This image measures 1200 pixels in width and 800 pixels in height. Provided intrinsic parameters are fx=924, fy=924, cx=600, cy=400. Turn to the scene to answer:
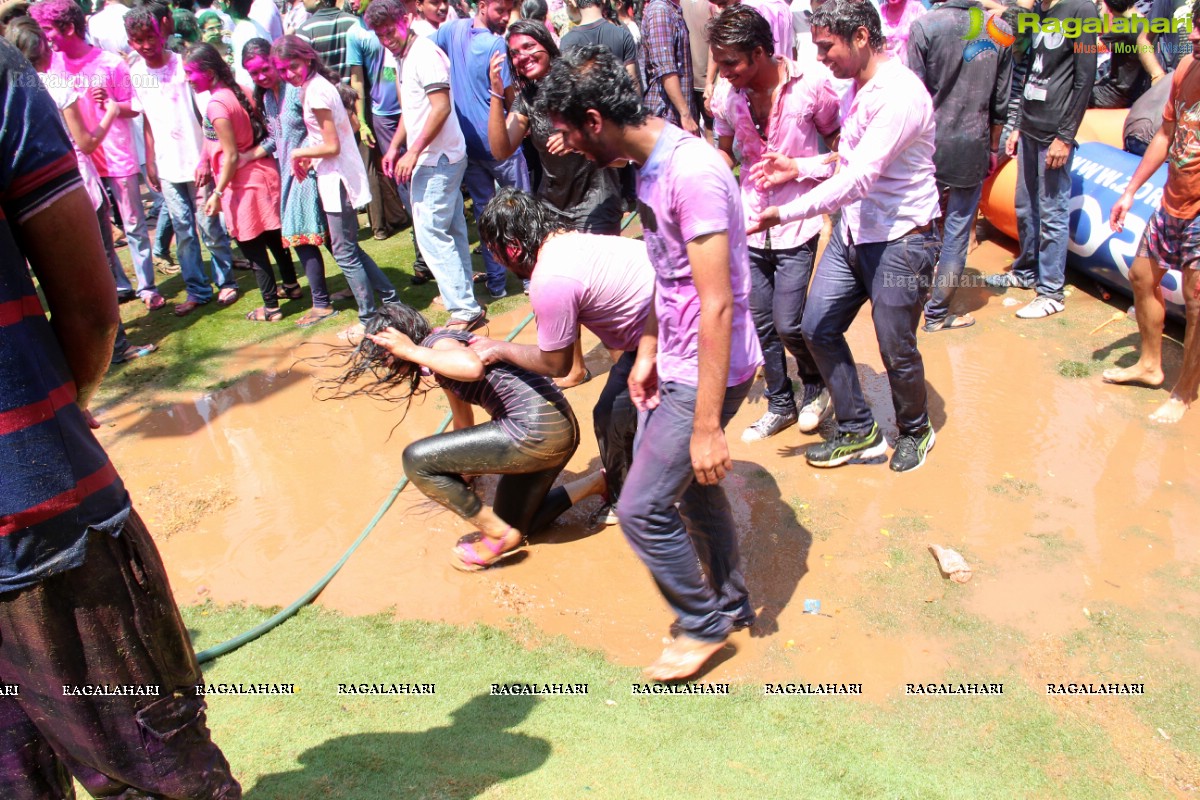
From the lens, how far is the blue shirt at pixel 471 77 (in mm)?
6539

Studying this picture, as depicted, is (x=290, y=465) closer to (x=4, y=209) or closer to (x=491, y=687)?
(x=491, y=687)

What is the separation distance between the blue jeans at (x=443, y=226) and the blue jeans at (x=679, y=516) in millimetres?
3448

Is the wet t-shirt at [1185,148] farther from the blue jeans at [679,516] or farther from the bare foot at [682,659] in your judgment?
the bare foot at [682,659]

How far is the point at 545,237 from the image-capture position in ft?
12.2

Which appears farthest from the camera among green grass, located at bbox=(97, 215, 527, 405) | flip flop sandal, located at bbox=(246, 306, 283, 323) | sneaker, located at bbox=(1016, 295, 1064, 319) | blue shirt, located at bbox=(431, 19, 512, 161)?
flip flop sandal, located at bbox=(246, 306, 283, 323)

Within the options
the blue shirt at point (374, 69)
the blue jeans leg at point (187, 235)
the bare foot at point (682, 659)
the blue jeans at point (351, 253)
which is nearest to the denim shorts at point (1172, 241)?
the bare foot at point (682, 659)

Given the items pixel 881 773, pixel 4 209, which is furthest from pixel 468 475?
pixel 4 209

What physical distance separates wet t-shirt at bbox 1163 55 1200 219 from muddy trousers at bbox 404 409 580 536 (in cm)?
326

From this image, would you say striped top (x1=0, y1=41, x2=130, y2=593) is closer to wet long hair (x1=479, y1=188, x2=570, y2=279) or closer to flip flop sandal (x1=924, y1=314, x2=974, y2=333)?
wet long hair (x1=479, y1=188, x2=570, y2=279)

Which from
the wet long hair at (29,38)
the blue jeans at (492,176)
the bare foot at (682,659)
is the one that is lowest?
the bare foot at (682,659)

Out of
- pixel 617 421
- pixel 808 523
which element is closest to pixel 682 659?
pixel 617 421

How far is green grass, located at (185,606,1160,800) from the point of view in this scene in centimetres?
278

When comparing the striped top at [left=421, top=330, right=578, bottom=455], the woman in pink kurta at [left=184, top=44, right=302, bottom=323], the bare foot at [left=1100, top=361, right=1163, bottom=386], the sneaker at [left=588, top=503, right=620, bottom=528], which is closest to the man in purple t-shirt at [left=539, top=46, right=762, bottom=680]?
the striped top at [left=421, top=330, right=578, bottom=455]

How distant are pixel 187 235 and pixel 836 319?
5345 mm
